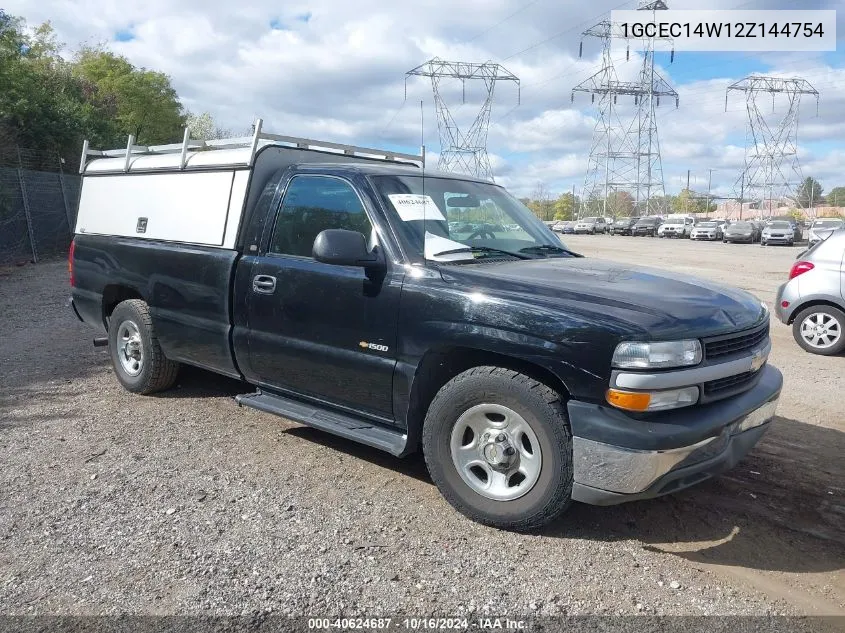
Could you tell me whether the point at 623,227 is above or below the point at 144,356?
above

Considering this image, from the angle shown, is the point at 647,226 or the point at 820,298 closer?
the point at 820,298

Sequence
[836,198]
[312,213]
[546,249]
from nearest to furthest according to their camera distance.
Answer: [312,213], [546,249], [836,198]

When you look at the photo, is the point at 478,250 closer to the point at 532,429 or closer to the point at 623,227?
the point at 532,429

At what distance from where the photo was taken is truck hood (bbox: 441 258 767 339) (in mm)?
3273

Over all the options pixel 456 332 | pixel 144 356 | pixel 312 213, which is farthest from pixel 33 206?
pixel 456 332

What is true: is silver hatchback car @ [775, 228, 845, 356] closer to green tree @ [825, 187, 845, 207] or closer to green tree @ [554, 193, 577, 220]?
green tree @ [825, 187, 845, 207]

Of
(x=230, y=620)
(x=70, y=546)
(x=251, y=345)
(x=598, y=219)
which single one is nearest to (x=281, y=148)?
(x=251, y=345)

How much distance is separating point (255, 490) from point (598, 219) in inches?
2477

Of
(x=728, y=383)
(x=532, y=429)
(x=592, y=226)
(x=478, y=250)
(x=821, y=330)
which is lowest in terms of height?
(x=532, y=429)

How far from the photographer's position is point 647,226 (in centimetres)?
5394

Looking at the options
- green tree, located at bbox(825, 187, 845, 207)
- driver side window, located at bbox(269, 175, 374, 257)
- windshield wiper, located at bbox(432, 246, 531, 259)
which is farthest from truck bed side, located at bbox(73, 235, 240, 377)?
green tree, located at bbox(825, 187, 845, 207)

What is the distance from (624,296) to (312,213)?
2.13 m

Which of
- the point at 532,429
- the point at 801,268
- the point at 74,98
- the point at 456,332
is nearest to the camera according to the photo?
the point at 532,429

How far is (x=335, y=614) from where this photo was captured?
291 cm
